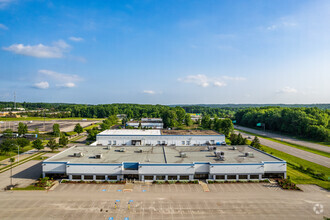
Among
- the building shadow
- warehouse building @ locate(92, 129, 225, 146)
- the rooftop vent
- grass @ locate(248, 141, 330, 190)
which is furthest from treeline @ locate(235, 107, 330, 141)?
the building shadow

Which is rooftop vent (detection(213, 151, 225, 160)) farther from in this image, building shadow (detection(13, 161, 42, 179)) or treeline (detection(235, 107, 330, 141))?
treeline (detection(235, 107, 330, 141))

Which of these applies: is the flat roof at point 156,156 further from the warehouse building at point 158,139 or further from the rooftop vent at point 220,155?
the warehouse building at point 158,139

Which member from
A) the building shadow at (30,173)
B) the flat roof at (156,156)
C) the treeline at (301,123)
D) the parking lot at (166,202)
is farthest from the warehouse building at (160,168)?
the treeline at (301,123)

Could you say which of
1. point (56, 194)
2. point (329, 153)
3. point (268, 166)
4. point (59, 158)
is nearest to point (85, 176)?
point (56, 194)

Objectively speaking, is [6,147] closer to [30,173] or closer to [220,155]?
[30,173]

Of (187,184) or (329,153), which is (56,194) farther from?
(329,153)

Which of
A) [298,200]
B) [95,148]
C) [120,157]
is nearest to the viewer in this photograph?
[298,200]

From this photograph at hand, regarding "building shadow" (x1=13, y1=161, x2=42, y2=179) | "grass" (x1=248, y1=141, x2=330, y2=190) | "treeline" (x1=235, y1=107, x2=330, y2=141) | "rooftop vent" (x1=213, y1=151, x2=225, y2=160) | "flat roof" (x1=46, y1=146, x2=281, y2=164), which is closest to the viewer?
"grass" (x1=248, y1=141, x2=330, y2=190)
